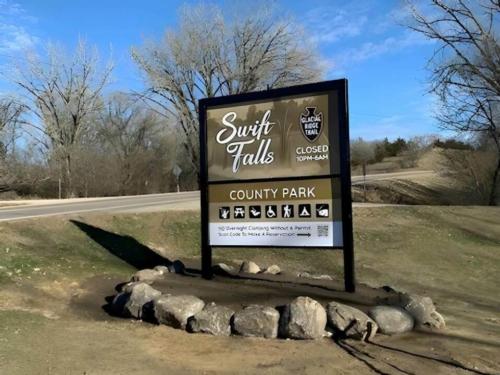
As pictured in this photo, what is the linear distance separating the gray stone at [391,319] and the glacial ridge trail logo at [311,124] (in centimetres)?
280

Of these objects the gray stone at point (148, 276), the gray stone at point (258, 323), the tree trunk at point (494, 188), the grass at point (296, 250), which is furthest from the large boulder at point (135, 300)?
the tree trunk at point (494, 188)

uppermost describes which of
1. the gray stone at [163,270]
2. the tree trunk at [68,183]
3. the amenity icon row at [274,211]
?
the tree trunk at [68,183]

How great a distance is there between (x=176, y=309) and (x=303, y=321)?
1.63 m

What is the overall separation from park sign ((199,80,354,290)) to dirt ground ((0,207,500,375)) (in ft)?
2.63

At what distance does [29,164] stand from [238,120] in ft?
130

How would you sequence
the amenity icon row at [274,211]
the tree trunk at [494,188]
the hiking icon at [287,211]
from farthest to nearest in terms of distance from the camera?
the tree trunk at [494,188] < the hiking icon at [287,211] < the amenity icon row at [274,211]

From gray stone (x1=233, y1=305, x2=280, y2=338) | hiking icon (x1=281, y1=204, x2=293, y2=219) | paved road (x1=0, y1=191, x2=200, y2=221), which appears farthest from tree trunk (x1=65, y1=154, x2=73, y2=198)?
gray stone (x1=233, y1=305, x2=280, y2=338)

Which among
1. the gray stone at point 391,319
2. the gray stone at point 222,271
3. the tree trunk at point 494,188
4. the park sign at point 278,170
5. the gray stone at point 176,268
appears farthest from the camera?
the tree trunk at point 494,188

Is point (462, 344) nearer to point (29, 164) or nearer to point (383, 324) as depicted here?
point (383, 324)

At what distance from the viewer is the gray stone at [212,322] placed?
693 centimetres

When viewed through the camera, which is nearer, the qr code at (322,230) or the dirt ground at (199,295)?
the dirt ground at (199,295)

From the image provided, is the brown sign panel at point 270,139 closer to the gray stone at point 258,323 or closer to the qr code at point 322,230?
the qr code at point 322,230

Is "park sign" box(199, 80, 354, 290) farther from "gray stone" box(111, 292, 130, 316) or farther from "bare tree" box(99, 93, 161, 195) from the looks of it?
"bare tree" box(99, 93, 161, 195)

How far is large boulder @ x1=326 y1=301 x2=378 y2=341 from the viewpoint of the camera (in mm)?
6766
